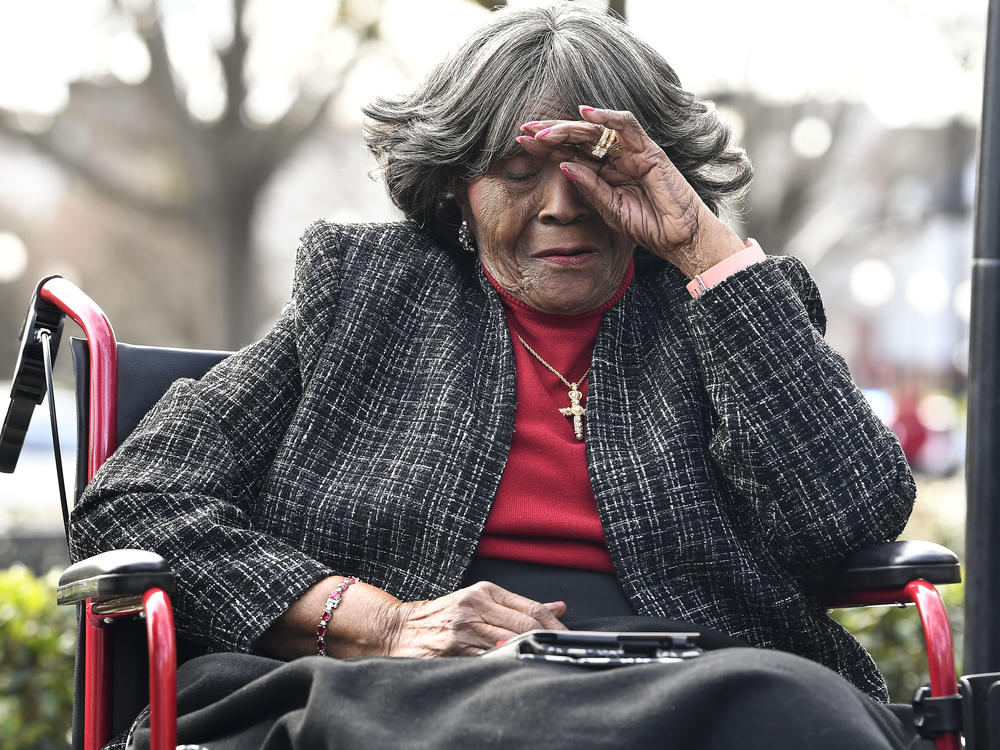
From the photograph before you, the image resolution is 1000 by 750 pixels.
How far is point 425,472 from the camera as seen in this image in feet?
7.75

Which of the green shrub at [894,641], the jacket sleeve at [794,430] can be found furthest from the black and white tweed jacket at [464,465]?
the green shrub at [894,641]

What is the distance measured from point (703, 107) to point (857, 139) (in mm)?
11985

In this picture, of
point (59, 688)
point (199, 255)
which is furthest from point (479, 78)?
point (199, 255)

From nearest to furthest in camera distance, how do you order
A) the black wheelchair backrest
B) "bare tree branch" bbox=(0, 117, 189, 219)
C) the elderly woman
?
the elderly woman, the black wheelchair backrest, "bare tree branch" bbox=(0, 117, 189, 219)

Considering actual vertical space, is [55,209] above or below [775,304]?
above

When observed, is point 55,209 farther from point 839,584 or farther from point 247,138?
point 839,584

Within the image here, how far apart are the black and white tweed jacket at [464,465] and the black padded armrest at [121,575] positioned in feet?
0.90

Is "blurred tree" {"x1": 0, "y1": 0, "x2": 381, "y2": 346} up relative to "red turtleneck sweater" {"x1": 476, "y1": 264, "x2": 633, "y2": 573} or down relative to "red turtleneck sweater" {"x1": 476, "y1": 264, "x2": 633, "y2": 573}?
up

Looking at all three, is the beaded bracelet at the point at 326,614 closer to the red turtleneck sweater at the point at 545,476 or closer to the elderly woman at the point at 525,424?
the elderly woman at the point at 525,424

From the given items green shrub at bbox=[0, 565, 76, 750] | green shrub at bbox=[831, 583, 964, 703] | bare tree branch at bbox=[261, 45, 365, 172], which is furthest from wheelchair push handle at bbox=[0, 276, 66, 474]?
bare tree branch at bbox=[261, 45, 365, 172]

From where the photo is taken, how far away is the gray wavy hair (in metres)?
2.55

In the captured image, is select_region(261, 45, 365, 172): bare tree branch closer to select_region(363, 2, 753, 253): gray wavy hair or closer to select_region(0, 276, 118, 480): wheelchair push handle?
select_region(363, 2, 753, 253): gray wavy hair

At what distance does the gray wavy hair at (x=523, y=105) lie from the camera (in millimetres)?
2553

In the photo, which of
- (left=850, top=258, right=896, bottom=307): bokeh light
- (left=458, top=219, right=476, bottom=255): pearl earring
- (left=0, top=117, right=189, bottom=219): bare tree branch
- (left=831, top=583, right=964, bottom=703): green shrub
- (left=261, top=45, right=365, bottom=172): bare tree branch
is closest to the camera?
(left=458, top=219, right=476, bottom=255): pearl earring
